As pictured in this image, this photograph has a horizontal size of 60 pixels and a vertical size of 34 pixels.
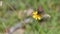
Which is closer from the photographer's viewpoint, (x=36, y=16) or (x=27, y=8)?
(x=36, y=16)

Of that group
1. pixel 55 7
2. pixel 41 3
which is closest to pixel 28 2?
pixel 41 3

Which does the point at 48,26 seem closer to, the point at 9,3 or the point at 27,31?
the point at 27,31

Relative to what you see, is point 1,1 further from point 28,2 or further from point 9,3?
point 28,2

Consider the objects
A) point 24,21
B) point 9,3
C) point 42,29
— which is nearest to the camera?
point 42,29

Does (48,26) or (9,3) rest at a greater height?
(9,3)

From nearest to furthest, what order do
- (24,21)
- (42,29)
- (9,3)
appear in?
(42,29), (24,21), (9,3)

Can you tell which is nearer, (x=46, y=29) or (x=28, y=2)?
(x=46, y=29)

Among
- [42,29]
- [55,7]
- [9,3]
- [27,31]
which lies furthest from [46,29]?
[9,3]
